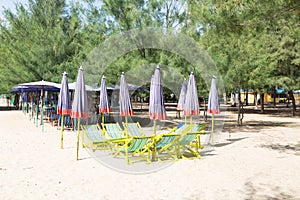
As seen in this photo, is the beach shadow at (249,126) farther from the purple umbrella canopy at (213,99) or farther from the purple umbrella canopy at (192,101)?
the purple umbrella canopy at (192,101)

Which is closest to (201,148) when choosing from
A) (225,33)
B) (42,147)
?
(225,33)

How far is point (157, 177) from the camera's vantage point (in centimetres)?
615

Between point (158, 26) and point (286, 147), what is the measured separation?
292 inches

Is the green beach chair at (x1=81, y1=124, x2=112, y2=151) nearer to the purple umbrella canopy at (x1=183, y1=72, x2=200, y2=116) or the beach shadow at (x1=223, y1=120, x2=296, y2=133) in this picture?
the purple umbrella canopy at (x1=183, y1=72, x2=200, y2=116)

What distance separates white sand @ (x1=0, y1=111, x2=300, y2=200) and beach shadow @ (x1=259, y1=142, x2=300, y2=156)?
1.2 inches

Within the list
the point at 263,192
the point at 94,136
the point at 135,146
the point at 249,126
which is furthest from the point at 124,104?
the point at 249,126

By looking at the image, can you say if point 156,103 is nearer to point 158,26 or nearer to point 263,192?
point 263,192

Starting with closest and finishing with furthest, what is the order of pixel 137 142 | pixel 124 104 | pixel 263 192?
pixel 263 192, pixel 137 142, pixel 124 104

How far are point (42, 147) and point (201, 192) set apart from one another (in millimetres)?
5950

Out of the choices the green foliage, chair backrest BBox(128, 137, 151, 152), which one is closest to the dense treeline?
the green foliage

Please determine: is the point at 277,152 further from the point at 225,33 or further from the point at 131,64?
the point at 131,64

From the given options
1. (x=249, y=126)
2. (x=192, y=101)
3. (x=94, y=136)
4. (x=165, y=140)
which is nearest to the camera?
(x=165, y=140)

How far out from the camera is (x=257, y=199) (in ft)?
15.7

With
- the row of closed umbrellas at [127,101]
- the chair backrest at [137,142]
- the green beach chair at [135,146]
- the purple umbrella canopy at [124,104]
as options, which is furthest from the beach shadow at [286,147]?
the purple umbrella canopy at [124,104]
